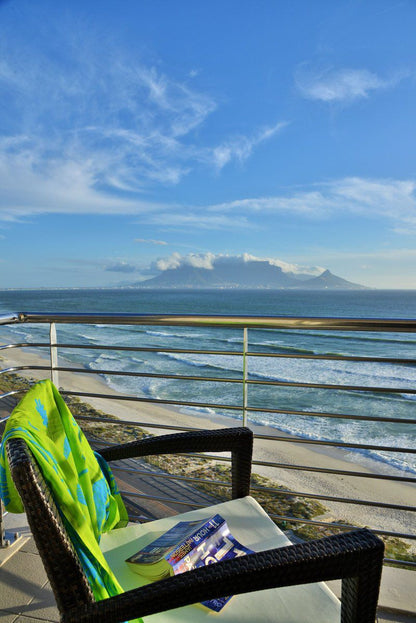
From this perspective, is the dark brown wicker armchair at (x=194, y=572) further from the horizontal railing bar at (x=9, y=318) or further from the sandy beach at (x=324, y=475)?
the sandy beach at (x=324, y=475)

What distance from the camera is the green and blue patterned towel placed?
78 centimetres

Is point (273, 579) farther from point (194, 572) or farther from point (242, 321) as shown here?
point (242, 321)

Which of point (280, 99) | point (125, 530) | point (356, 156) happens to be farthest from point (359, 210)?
point (125, 530)

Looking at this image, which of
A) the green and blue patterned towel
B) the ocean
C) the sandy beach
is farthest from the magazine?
the ocean

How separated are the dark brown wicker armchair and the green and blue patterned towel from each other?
47 millimetres

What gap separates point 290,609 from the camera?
93 cm

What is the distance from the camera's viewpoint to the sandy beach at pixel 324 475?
5539 millimetres

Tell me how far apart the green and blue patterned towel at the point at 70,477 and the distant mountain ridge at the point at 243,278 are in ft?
211

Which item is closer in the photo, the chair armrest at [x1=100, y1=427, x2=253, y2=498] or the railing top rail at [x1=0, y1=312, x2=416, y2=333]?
the chair armrest at [x1=100, y1=427, x2=253, y2=498]

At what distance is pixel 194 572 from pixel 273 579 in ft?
0.45

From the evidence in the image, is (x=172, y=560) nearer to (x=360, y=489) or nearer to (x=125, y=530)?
(x=125, y=530)

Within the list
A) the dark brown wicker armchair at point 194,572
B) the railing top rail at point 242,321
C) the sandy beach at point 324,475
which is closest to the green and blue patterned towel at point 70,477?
the dark brown wicker armchair at point 194,572

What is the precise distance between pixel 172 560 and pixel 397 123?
135ft

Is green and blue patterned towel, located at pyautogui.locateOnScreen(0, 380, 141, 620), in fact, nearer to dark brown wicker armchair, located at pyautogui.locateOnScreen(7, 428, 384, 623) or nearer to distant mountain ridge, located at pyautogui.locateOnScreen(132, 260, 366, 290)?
dark brown wicker armchair, located at pyautogui.locateOnScreen(7, 428, 384, 623)
